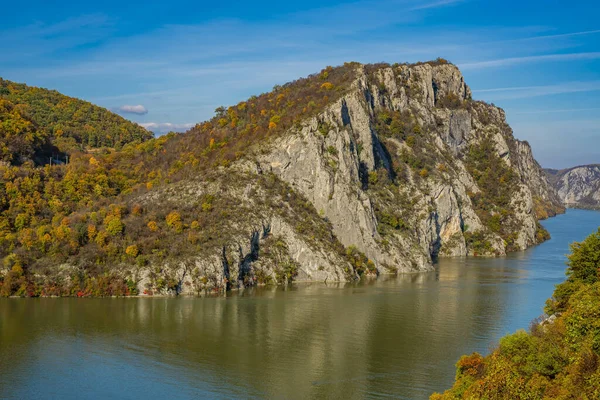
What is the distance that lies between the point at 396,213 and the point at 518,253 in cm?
3182

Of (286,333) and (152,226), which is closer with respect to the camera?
(286,333)

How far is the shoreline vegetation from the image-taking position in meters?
30.5

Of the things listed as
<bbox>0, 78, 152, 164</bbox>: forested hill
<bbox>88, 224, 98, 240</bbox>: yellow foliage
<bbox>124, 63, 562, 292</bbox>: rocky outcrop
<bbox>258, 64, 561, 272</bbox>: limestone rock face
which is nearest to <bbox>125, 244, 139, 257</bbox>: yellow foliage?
<bbox>88, 224, 98, 240</bbox>: yellow foliage

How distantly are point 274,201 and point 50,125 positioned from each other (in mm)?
66731

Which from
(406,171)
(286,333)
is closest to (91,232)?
(286,333)

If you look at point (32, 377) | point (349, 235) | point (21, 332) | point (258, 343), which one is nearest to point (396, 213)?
point (349, 235)

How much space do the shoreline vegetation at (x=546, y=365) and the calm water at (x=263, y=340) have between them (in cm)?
605

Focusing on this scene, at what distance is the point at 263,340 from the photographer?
177ft

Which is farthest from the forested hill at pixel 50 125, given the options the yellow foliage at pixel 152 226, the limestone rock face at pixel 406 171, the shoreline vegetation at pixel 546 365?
the shoreline vegetation at pixel 546 365

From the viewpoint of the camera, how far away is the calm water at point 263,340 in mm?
42969

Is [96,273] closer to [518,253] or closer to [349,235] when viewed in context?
[349,235]

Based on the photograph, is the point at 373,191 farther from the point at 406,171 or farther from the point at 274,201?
the point at 274,201

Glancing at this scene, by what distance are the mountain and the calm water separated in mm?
4887

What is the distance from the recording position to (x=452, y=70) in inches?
5733
